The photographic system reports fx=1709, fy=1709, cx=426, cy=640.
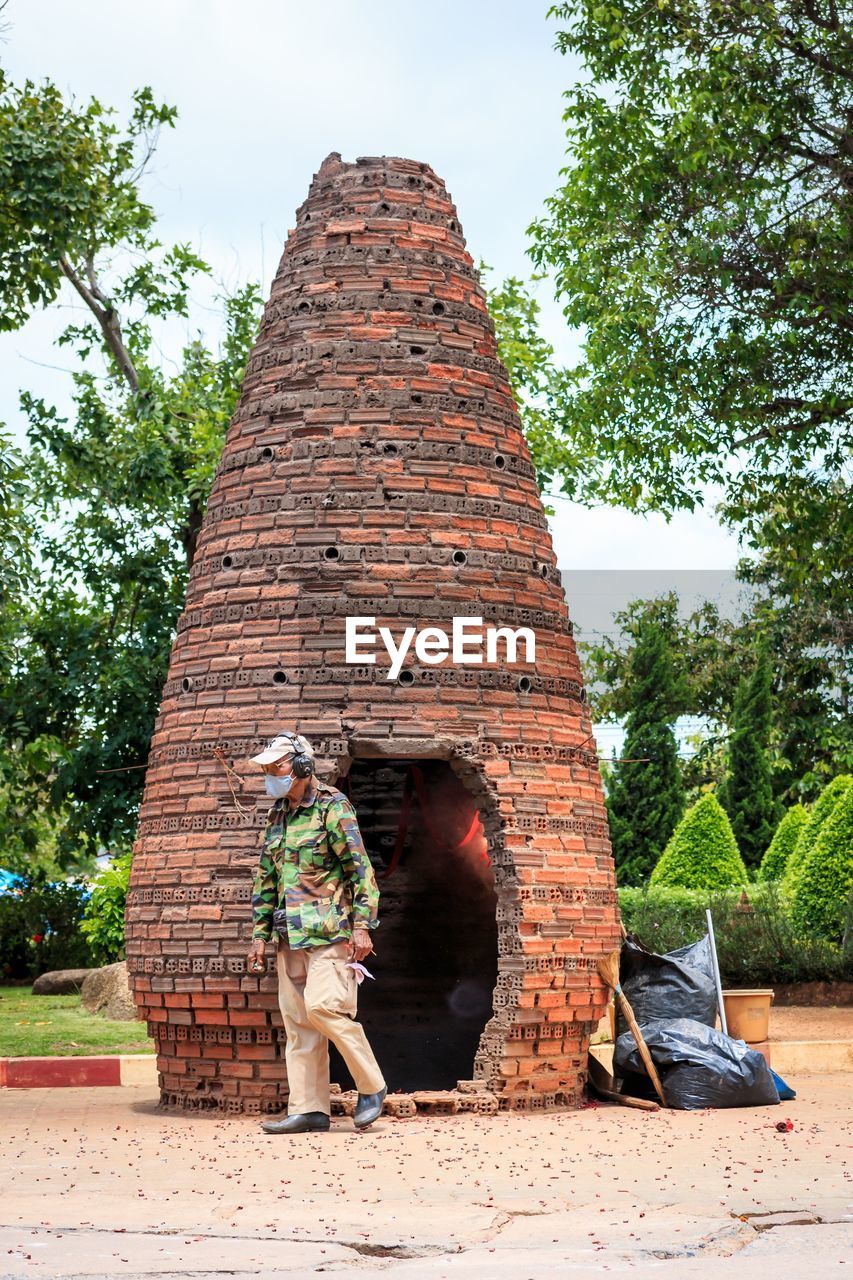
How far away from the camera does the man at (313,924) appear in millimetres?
8336

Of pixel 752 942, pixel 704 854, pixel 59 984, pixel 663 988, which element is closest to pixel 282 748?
pixel 663 988

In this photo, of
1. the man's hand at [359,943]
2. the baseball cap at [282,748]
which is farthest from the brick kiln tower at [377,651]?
the man's hand at [359,943]

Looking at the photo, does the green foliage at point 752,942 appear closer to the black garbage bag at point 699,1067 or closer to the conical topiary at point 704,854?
the conical topiary at point 704,854

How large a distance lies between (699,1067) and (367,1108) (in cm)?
207

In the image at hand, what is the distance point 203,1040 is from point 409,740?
199cm

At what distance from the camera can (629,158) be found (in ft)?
54.2

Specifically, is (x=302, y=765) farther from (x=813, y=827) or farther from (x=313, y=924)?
(x=813, y=827)

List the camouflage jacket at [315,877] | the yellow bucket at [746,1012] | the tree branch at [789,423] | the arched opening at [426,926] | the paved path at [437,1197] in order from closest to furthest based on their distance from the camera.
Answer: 1. the paved path at [437,1197]
2. the camouflage jacket at [315,877]
3. the yellow bucket at [746,1012]
4. the arched opening at [426,926]
5. the tree branch at [789,423]

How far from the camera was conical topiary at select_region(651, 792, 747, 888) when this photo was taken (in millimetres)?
22297

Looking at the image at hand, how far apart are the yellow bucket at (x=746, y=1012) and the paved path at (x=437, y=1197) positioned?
1924 millimetres

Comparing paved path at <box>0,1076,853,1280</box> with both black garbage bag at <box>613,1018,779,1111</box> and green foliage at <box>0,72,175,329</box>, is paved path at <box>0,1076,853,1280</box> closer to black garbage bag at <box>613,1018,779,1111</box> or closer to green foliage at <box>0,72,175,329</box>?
black garbage bag at <box>613,1018,779,1111</box>

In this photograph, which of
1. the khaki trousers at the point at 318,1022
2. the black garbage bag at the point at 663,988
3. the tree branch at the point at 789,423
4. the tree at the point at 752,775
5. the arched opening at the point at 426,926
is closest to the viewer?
the khaki trousers at the point at 318,1022

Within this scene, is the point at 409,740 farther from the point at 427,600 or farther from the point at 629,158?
the point at 629,158

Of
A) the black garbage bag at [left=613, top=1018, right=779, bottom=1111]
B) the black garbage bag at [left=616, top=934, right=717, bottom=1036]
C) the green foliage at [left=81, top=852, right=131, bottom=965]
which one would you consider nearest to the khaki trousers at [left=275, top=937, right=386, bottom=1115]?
the black garbage bag at [left=613, top=1018, right=779, bottom=1111]
